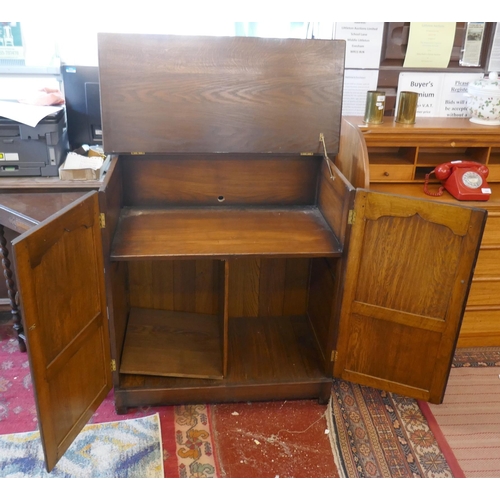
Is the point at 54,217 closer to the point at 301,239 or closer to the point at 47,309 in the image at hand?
the point at 47,309

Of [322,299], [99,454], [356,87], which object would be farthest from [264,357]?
[356,87]

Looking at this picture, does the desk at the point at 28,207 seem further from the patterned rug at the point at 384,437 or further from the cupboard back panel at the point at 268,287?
the patterned rug at the point at 384,437

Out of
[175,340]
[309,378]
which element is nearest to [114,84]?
[175,340]

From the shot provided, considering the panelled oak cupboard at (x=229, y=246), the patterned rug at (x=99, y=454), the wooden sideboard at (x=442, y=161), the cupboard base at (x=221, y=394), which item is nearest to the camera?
the panelled oak cupboard at (x=229, y=246)

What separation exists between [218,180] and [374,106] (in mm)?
715

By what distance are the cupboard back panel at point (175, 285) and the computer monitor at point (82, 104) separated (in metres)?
0.68

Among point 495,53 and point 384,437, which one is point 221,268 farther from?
point 495,53

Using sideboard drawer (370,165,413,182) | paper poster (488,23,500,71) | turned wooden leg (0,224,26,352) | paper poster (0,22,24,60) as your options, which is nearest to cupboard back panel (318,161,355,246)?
sideboard drawer (370,165,413,182)

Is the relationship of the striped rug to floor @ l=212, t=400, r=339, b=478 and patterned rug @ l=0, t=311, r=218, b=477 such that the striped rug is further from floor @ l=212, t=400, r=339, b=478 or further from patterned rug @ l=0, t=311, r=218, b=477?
patterned rug @ l=0, t=311, r=218, b=477

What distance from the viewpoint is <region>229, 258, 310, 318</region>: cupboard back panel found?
7.37 feet

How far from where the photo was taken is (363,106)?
231 centimetres

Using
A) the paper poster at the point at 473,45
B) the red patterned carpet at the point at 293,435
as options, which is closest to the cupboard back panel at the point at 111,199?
the red patterned carpet at the point at 293,435

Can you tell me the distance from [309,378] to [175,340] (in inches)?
23.6

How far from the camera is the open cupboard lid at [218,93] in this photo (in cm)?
178
